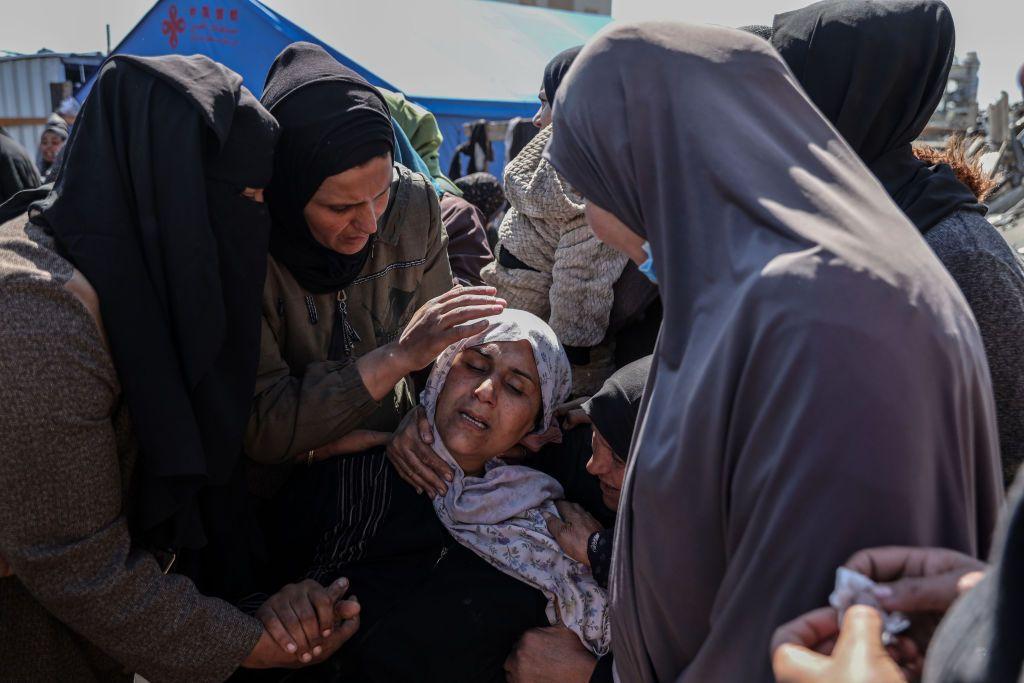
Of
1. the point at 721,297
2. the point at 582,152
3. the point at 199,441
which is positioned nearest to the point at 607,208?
the point at 582,152

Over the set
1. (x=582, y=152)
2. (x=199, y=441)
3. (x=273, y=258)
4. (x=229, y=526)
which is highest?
(x=582, y=152)

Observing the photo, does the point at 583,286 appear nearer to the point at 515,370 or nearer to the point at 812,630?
the point at 515,370

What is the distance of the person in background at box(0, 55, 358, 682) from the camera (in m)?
1.60

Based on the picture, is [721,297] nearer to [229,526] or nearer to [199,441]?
[199,441]

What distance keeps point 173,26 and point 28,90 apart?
24.2ft

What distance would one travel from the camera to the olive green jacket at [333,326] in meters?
2.21

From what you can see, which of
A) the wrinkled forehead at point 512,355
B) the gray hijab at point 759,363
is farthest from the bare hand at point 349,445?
the gray hijab at point 759,363

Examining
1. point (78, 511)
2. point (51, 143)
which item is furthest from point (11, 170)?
point (51, 143)

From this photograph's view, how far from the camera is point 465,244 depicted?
12.2ft

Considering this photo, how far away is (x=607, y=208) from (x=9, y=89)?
15292mm

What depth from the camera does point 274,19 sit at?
304 inches

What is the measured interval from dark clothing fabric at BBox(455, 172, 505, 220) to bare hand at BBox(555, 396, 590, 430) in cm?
269

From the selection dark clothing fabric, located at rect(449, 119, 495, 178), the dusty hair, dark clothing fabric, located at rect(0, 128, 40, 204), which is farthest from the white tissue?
dark clothing fabric, located at rect(449, 119, 495, 178)

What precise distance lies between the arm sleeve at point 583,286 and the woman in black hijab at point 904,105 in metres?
0.85
